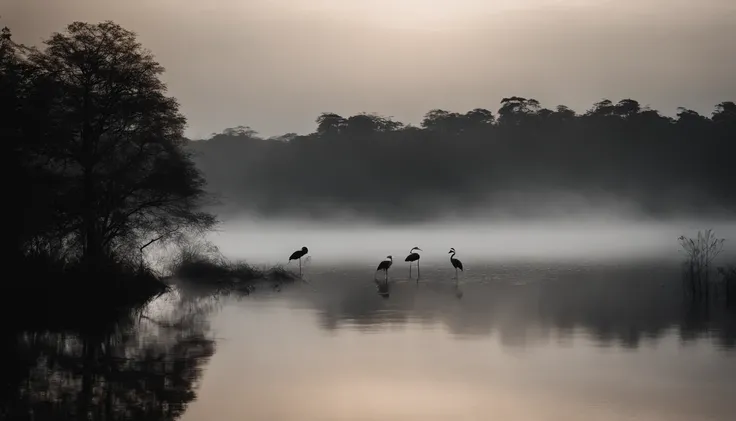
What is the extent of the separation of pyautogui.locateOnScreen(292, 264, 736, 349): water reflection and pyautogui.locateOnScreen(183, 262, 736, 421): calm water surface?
0.07 metres

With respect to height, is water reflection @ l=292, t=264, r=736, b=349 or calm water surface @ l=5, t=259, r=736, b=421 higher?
water reflection @ l=292, t=264, r=736, b=349

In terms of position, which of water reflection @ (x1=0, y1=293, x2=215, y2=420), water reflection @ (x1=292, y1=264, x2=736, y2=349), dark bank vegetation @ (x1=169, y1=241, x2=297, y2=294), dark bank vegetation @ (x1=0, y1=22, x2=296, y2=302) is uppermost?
dark bank vegetation @ (x1=0, y1=22, x2=296, y2=302)

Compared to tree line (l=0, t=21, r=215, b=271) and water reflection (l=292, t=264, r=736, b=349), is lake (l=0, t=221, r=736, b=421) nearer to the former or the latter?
water reflection (l=292, t=264, r=736, b=349)

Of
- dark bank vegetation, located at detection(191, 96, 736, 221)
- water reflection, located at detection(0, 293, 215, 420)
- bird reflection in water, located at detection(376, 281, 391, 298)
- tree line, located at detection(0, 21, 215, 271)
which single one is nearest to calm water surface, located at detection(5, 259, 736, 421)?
water reflection, located at detection(0, 293, 215, 420)

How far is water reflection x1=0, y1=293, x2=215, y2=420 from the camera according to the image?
14.9 meters

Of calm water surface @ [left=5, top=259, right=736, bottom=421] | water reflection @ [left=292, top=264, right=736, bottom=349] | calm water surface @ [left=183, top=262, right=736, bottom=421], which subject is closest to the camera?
calm water surface @ [left=5, top=259, right=736, bottom=421]

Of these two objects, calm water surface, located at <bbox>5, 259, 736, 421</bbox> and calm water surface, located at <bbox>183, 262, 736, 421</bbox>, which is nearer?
calm water surface, located at <bbox>5, 259, 736, 421</bbox>

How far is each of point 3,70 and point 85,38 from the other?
5.84 m

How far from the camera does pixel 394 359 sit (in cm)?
1984

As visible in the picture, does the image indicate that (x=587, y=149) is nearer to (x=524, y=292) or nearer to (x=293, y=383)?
(x=524, y=292)

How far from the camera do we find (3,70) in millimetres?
28688

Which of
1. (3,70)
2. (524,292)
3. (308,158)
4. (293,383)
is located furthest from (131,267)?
(308,158)

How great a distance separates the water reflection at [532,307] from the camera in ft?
79.3

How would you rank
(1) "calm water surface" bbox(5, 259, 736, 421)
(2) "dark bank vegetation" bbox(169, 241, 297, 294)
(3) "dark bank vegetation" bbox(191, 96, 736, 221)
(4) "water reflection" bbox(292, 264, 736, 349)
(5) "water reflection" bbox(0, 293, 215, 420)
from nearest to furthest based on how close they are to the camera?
(5) "water reflection" bbox(0, 293, 215, 420)
(1) "calm water surface" bbox(5, 259, 736, 421)
(4) "water reflection" bbox(292, 264, 736, 349)
(2) "dark bank vegetation" bbox(169, 241, 297, 294)
(3) "dark bank vegetation" bbox(191, 96, 736, 221)
